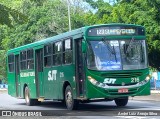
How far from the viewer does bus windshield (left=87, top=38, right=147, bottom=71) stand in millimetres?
14945

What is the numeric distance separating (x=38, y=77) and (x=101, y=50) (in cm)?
626

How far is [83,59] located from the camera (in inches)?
599

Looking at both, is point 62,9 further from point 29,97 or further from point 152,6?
point 29,97

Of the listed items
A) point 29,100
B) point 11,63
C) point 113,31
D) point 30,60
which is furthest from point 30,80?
point 113,31

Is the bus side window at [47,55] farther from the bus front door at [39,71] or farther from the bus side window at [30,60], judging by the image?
the bus side window at [30,60]

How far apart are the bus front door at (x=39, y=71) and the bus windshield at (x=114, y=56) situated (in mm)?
5194

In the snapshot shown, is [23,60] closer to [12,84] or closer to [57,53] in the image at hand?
[12,84]

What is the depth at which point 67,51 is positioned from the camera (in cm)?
1664

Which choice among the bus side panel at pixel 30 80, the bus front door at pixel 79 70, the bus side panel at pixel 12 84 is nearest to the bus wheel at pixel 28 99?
the bus side panel at pixel 30 80

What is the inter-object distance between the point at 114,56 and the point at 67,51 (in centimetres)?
233

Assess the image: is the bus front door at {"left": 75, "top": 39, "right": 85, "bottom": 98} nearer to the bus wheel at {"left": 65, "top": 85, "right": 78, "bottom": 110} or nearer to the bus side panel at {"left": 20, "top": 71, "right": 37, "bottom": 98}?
the bus wheel at {"left": 65, "top": 85, "right": 78, "bottom": 110}

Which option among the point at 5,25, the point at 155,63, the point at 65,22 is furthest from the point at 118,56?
the point at 65,22

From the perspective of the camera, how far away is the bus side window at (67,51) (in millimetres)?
16370

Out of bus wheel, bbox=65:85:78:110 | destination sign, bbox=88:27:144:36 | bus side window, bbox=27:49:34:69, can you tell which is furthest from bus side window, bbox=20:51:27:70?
destination sign, bbox=88:27:144:36
